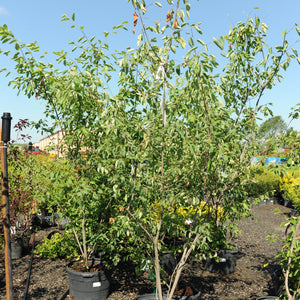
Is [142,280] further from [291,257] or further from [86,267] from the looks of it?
[291,257]

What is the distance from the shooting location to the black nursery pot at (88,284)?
3.78 metres

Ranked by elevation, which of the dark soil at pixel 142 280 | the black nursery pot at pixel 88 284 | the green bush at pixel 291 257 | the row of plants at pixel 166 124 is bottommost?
the dark soil at pixel 142 280

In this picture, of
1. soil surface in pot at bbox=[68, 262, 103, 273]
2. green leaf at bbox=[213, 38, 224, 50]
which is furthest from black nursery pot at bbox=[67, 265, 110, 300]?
green leaf at bbox=[213, 38, 224, 50]

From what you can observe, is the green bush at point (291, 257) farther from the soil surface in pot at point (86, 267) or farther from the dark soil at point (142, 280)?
the soil surface in pot at point (86, 267)

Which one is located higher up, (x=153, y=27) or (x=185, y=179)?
(x=153, y=27)

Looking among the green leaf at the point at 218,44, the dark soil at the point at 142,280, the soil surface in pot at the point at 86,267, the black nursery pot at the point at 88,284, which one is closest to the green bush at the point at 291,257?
the dark soil at the point at 142,280

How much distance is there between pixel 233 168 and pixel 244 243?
4732 millimetres

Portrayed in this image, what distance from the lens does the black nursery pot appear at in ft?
12.4

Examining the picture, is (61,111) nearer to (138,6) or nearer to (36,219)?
(138,6)

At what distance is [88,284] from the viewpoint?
3.79 meters

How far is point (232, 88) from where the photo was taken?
3.01 meters

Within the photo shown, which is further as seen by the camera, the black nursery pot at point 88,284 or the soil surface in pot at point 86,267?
the soil surface in pot at point 86,267

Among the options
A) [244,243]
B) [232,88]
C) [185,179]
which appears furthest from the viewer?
[244,243]

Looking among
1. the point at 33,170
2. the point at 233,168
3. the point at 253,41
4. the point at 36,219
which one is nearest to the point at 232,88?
the point at 253,41
